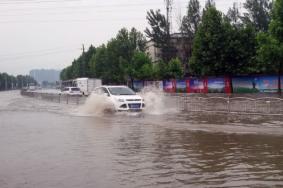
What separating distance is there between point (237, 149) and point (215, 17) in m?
40.0

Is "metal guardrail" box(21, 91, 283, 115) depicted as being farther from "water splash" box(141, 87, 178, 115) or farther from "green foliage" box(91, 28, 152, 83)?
"green foliage" box(91, 28, 152, 83)

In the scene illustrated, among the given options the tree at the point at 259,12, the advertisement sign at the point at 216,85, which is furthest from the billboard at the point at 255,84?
the tree at the point at 259,12

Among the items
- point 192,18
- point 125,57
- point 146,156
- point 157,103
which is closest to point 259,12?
point 192,18

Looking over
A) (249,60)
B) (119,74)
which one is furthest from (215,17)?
(119,74)

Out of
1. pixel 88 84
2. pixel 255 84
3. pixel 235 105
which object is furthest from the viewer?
pixel 88 84

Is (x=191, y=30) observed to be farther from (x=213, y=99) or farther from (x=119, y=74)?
(x=213, y=99)

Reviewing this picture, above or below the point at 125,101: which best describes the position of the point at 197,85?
above

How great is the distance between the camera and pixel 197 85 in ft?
179

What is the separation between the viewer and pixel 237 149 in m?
11.5

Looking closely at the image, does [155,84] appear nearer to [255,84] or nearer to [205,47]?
[205,47]

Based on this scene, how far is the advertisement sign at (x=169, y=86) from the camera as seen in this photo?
60847 mm

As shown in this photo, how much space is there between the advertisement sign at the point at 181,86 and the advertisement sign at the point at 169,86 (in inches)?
43.3

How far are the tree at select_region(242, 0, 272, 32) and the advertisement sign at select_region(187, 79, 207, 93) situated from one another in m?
28.4

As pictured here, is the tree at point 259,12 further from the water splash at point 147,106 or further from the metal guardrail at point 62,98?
the water splash at point 147,106
